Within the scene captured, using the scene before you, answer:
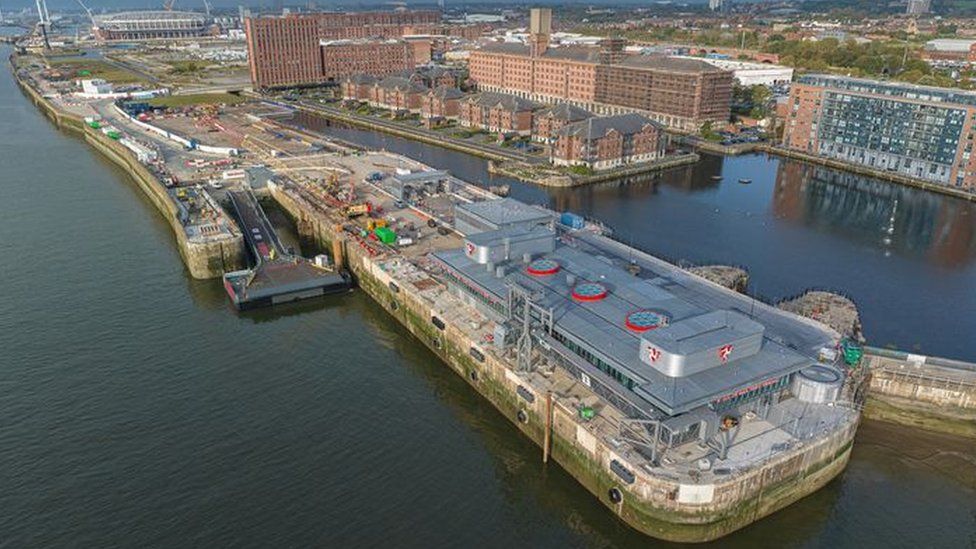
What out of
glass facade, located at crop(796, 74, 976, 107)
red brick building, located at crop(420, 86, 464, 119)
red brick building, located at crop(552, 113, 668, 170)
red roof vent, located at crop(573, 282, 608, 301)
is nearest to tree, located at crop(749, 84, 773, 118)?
glass facade, located at crop(796, 74, 976, 107)

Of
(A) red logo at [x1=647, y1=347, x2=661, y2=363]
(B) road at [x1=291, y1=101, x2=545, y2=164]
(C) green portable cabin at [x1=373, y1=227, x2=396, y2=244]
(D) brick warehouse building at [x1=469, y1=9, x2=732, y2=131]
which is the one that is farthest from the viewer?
(D) brick warehouse building at [x1=469, y1=9, x2=732, y2=131]

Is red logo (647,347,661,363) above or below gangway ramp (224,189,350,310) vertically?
above

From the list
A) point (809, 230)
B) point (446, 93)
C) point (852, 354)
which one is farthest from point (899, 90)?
point (446, 93)

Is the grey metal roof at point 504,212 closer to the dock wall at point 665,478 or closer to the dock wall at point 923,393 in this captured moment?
the dock wall at point 665,478

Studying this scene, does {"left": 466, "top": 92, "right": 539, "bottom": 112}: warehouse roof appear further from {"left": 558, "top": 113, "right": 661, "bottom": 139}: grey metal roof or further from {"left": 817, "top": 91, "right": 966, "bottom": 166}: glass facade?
{"left": 817, "top": 91, "right": 966, "bottom": 166}: glass facade

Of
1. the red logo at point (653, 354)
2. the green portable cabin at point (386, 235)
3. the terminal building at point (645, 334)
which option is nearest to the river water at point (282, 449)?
the terminal building at point (645, 334)

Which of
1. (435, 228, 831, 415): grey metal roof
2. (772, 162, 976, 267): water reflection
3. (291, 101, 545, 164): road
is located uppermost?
(435, 228, 831, 415): grey metal roof

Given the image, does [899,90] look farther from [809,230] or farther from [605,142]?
[605,142]

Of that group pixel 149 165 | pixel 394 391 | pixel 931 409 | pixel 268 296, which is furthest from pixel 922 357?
pixel 149 165
